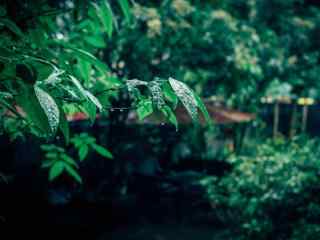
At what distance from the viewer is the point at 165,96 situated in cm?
103

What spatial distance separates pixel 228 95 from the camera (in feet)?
24.5

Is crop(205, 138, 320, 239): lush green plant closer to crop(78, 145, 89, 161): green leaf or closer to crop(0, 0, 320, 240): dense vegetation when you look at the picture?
crop(0, 0, 320, 240): dense vegetation

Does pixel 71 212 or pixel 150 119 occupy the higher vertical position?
pixel 150 119

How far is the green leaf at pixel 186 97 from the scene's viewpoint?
0.84m

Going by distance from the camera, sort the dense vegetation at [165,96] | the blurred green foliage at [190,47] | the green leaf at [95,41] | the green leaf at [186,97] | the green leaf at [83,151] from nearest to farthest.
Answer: the green leaf at [186,97] < the dense vegetation at [165,96] < the green leaf at [83,151] < the green leaf at [95,41] < the blurred green foliage at [190,47]

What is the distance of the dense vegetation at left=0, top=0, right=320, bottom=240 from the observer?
94 cm

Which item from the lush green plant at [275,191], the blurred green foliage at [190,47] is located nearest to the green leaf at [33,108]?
the lush green plant at [275,191]

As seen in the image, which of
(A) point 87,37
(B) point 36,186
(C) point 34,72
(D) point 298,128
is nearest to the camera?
(C) point 34,72

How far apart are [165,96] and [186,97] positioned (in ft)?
0.61

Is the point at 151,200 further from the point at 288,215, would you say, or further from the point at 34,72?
the point at 34,72

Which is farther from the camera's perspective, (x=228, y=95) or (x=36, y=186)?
(x=228, y=95)

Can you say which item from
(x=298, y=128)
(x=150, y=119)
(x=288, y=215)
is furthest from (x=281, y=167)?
(x=298, y=128)

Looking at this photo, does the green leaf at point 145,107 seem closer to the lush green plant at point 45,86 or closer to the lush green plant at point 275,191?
the lush green plant at point 45,86

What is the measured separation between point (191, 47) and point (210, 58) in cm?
43
